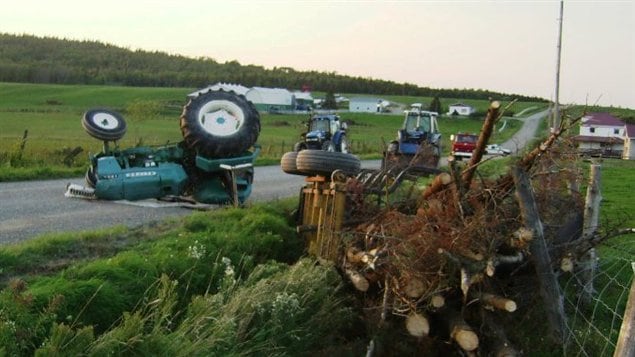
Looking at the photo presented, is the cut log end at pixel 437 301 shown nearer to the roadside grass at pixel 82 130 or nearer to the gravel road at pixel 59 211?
the gravel road at pixel 59 211

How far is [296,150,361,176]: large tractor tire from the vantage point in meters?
9.38

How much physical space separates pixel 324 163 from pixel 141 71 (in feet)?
404

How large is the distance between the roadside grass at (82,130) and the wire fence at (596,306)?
2176 millimetres

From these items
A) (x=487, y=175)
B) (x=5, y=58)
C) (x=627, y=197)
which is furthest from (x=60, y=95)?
(x=487, y=175)

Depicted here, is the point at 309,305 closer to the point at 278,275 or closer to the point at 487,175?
the point at 278,275

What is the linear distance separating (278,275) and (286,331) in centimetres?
93

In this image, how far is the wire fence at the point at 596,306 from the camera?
6.81m

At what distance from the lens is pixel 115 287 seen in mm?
6238

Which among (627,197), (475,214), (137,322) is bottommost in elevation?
(627,197)

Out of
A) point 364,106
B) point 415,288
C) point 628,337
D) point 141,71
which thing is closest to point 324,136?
point 415,288

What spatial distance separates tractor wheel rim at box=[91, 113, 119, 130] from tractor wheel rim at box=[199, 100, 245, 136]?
1.89m

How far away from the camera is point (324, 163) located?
939cm

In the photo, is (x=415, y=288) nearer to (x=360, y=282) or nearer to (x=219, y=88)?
(x=360, y=282)

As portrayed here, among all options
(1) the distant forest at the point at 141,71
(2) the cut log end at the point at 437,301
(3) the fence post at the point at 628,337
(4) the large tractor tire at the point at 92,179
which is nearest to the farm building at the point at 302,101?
(1) the distant forest at the point at 141,71
